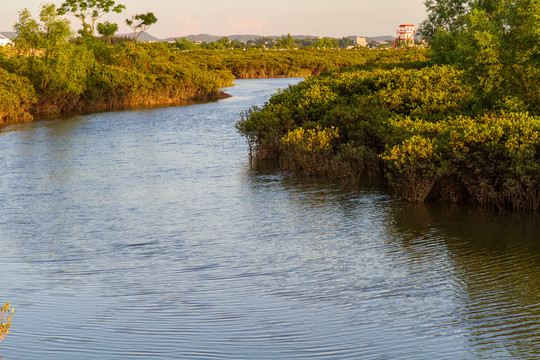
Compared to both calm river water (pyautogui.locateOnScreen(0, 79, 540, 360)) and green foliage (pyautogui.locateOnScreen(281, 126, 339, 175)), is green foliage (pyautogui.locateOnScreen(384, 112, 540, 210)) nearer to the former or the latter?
calm river water (pyautogui.locateOnScreen(0, 79, 540, 360))

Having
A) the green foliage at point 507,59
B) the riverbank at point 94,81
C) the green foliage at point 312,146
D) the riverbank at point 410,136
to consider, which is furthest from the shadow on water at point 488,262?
the riverbank at point 94,81

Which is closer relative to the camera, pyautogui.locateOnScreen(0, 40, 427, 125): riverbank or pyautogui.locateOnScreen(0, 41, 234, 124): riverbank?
pyautogui.locateOnScreen(0, 40, 427, 125): riverbank

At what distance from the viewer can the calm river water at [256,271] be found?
8.91 metres

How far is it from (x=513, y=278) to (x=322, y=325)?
4.43m

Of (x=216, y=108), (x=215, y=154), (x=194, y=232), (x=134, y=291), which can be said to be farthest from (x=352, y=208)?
(x=216, y=108)

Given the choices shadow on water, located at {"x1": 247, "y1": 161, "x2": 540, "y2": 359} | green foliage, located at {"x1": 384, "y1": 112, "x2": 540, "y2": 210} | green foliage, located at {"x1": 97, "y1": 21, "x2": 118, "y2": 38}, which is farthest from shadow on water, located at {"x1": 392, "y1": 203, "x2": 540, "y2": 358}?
green foliage, located at {"x1": 97, "y1": 21, "x2": 118, "y2": 38}

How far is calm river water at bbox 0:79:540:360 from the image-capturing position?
8906 millimetres

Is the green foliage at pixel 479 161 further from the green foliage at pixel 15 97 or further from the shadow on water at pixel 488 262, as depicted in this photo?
the green foliage at pixel 15 97

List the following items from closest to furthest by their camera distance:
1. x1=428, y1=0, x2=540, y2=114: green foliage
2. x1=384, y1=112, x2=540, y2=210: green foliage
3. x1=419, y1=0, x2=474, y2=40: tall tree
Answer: x1=384, y1=112, x2=540, y2=210: green foliage → x1=428, y1=0, x2=540, y2=114: green foliage → x1=419, y1=0, x2=474, y2=40: tall tree

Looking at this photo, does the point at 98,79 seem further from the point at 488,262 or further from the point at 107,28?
the point at 488,262

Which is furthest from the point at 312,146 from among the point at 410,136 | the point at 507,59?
the point at 507,59

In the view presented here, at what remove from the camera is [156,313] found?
10148 millimetres

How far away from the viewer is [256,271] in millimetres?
12617

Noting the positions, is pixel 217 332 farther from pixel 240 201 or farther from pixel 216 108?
pixel 216 108
